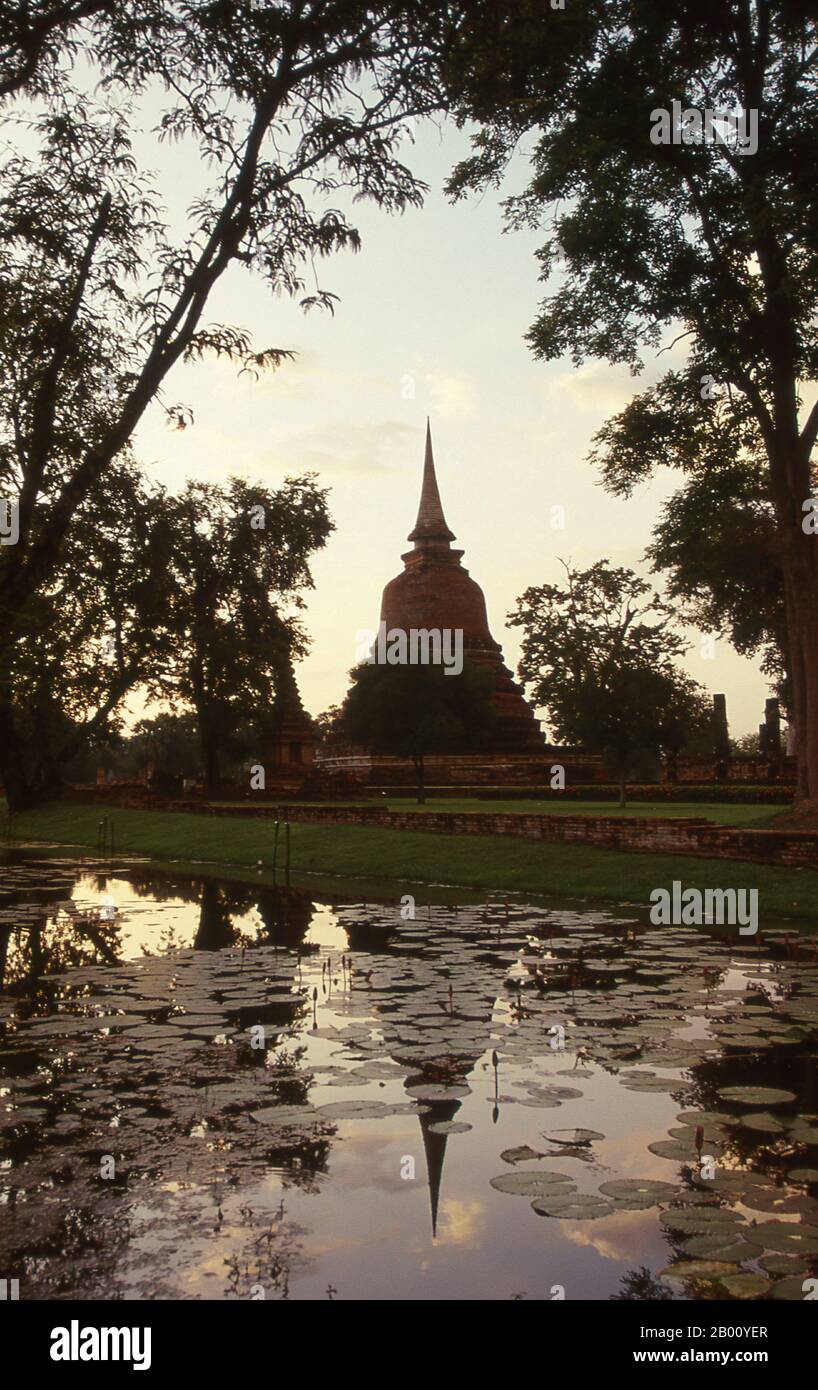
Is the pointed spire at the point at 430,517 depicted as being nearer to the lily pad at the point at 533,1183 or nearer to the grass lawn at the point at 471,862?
the grass lawn at the point at 471,862

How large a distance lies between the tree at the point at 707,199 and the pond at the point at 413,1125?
1037 centimetres

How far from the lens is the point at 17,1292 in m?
3.25

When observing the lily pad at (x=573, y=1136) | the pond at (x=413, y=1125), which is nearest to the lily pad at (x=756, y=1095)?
the pond at (x=413, y=1125)

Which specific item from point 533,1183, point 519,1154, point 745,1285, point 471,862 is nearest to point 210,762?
point 471,862

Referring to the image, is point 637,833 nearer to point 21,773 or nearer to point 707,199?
point 707,199

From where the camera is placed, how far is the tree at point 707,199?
16.3 meters

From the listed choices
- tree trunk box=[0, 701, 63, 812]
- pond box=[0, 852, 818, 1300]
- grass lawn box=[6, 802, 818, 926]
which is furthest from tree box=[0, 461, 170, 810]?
pond box=[0, 852, 818, 1300]

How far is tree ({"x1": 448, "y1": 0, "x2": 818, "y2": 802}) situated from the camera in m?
16.3

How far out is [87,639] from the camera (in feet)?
102

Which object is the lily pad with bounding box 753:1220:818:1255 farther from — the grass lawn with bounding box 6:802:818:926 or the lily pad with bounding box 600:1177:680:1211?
the grass lawn with bounding box 6:802:818:926

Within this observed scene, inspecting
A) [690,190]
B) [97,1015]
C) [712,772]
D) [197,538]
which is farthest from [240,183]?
[712,772]

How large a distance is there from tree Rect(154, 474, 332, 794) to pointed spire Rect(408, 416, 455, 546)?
1084 inches

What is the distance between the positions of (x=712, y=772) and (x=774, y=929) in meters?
39.0

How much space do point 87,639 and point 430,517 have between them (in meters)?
41.5
